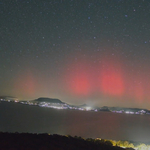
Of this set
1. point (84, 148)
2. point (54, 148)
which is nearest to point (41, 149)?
point (54, 148)

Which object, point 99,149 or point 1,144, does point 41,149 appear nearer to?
point 1,144

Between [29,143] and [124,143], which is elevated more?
[29,143]

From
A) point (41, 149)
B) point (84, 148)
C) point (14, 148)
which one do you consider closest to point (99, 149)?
point (84, 148)

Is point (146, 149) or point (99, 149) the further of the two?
point (146, 149)

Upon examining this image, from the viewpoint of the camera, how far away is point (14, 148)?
725cm

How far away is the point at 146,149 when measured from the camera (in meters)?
13.8

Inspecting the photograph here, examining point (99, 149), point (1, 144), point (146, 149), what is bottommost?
point (146, 149)

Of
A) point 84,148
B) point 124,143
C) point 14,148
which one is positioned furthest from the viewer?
point 124,143

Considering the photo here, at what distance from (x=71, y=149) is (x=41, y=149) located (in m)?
1.47

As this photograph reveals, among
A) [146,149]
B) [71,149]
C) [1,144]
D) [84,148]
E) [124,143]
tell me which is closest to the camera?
[1,144]

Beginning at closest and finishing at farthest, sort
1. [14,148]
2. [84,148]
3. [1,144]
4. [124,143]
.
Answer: [14,148]
[1,144]
[84,148]
[124,143]

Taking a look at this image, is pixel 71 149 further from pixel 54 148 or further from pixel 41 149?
pixel 41 149

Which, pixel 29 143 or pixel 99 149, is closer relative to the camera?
pixel 29 143

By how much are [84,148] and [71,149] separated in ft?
3.19
